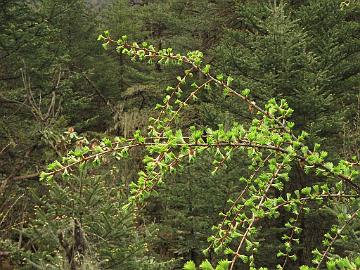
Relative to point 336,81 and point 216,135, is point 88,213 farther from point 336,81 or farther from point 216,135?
point 336,81

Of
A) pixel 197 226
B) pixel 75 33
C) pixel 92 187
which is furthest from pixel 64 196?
pixel 75 33

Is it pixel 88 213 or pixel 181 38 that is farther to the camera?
pixel 181 38

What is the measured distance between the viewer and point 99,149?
1.92m

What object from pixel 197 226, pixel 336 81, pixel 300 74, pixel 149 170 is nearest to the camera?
pixel 149 170

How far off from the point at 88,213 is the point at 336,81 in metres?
6.80

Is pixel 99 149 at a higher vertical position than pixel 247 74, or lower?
higher

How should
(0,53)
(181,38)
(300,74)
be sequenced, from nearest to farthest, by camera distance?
(300,74) → (0,53) → (181,38)

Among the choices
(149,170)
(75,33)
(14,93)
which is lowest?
(75,33)

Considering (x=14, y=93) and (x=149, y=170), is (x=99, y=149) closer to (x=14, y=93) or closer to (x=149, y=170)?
(x=149, y=170)

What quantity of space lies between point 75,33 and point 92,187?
14720mm

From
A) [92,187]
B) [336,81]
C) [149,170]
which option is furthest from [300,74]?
[149,170]

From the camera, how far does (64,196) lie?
482 centimetres

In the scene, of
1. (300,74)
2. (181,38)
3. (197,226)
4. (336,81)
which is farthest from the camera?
(181,38)

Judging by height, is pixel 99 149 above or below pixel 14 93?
above
